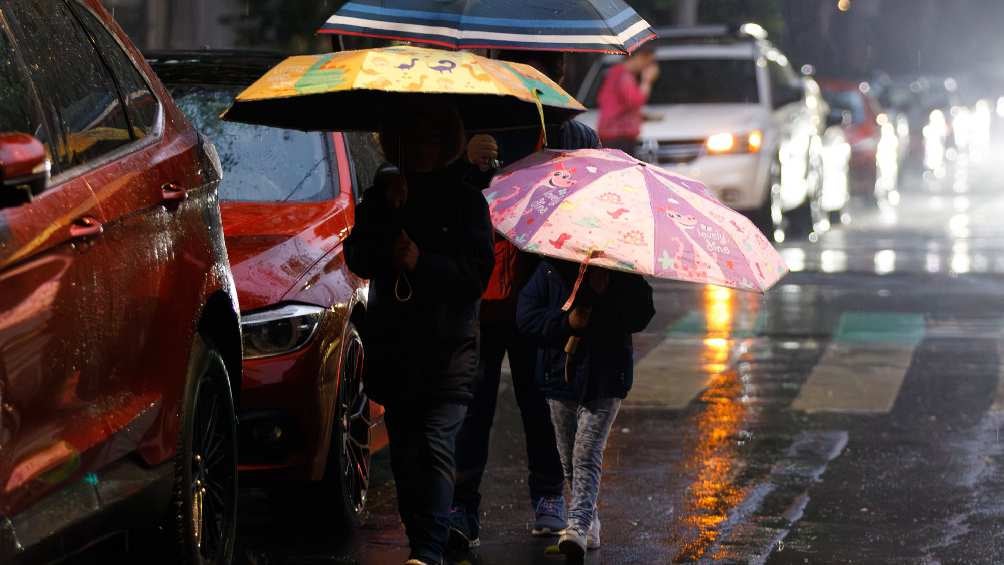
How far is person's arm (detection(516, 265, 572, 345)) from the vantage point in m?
6.64

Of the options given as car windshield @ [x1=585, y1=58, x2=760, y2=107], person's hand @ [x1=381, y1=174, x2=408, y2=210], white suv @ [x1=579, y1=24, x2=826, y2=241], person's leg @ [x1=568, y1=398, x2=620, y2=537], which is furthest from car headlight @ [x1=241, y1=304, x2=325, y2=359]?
car windshield @ [x1=585, y1=58, x2=760, y2=107]

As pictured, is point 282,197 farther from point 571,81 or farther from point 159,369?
point 571,81

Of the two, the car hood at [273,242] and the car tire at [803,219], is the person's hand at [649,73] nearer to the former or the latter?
the car tire at [803,219]

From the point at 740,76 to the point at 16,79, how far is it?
16.6 m

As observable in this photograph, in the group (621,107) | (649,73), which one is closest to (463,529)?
(621,107)

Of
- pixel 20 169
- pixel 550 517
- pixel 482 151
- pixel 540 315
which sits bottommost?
pixel 550 517

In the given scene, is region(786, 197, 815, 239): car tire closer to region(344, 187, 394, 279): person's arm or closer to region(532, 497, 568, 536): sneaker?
region(532, 497, 568, 536): sneaker

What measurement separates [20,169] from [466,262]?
6.64ft

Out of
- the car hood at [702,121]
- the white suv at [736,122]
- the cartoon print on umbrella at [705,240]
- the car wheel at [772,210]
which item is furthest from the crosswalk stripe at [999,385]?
the car hood at [702,121]

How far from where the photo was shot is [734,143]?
19.9 meters

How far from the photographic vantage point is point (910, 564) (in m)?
6.76

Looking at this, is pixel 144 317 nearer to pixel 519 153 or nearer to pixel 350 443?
pixel 519 153

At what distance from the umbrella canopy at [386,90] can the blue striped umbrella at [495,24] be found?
351 millimetres

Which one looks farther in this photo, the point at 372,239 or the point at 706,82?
the point at 706,82
